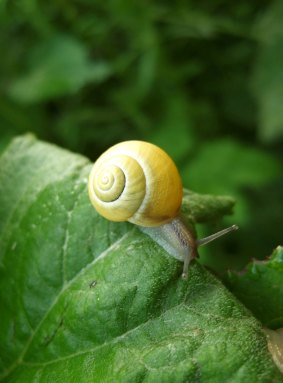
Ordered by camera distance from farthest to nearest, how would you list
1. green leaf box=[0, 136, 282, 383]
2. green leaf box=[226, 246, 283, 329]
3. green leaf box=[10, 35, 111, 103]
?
1. green leaf box=[10, 35, 111, 103]
2. green leaf box=[226, 246, 283, 329]
3. green leaf box=[0, 136, 282, 383]

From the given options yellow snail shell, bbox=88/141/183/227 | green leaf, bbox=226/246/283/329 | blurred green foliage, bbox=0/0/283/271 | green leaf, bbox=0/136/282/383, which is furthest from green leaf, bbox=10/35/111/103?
green leaf, bbox=226/246/283/329

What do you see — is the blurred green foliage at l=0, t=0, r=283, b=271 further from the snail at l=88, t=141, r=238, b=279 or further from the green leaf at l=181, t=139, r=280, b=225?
the snail at l=88, t=141, r=238, b=279

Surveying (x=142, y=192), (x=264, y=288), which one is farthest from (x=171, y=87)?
(x=264, y=288)

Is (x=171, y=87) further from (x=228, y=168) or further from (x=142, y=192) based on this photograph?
(x=142, y=192)

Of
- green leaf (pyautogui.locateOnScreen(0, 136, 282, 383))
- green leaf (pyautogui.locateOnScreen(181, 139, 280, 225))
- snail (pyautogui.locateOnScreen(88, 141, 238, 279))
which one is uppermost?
snail (pyautogui.locateOnScreen(88, 141, 238, 279))

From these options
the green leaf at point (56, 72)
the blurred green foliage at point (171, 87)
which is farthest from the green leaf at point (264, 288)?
the green leaf at point (56, 72)

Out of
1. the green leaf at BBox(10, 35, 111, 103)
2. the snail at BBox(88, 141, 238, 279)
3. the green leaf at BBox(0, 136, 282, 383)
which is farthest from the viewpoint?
the green leaf at BBox(10, 35, 111, 103)

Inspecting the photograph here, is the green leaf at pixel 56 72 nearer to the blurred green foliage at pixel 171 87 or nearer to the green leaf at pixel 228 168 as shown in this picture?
the blurred green foliage at pixel 171 87
